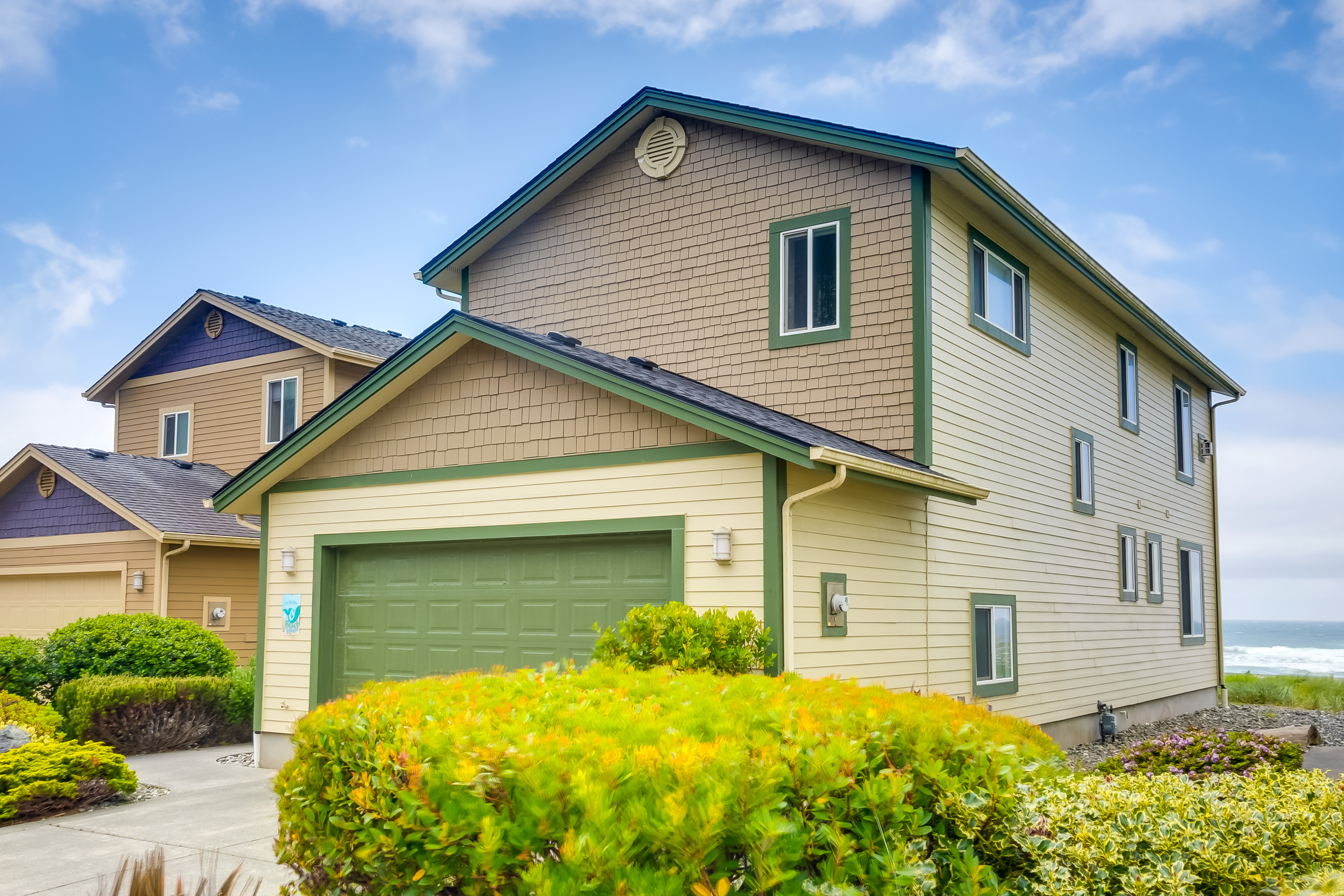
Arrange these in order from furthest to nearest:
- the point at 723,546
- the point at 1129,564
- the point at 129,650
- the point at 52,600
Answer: the point at 52,600 < the point at 1129,564 < the point at 129,650 < the point at 723,546

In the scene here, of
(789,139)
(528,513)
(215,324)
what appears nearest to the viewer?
(528,513)

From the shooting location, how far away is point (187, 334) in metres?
23.0

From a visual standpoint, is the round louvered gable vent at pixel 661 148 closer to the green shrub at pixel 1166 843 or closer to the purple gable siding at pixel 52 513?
the green shrub at pixel 1166 843

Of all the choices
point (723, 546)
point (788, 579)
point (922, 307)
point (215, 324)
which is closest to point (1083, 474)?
point (922, 307)

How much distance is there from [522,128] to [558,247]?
9.18m

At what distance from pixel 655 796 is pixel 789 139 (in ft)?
31.7

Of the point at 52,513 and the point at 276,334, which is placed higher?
the point at 276,334

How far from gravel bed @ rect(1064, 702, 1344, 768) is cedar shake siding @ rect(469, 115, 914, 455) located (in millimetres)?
5460

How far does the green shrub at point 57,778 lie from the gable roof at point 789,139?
293 inches

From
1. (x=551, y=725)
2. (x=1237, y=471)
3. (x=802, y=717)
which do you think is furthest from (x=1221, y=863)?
(x=1237, y=471)

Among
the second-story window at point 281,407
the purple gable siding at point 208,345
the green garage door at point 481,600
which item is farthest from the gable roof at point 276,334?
the green garage door at point 481,600

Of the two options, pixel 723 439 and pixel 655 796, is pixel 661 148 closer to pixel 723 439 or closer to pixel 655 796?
pixel 723 439

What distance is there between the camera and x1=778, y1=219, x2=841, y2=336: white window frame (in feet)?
37.5

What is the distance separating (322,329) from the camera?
879 inches
